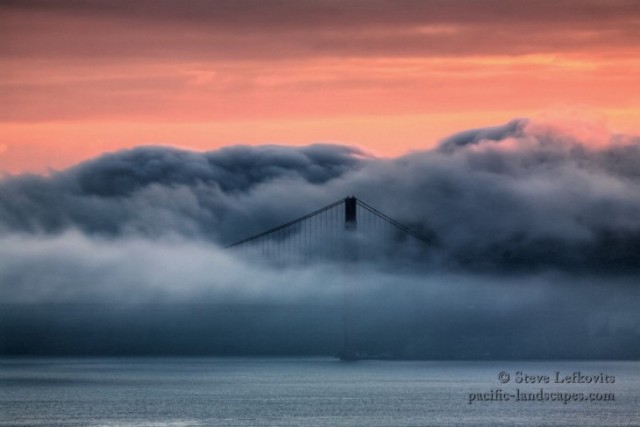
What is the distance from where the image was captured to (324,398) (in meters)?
100

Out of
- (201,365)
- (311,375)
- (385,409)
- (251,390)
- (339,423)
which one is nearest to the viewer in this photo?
(339,423)

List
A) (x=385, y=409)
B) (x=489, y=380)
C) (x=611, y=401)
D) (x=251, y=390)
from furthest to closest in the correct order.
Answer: (x=489, y=380) < (x=251, y=390) < (x=611, y=401) < (x=385, y=409)

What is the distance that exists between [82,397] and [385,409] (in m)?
25.6

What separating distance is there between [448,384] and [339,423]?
5212cm

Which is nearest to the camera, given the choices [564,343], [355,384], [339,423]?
[339,423]

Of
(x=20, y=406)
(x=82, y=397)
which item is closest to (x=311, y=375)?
(x=82, y=397)

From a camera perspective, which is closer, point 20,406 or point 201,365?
point 20,406

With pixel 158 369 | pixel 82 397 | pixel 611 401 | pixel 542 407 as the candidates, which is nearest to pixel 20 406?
pixel 82 397

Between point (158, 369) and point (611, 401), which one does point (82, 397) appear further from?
point (158, 369)

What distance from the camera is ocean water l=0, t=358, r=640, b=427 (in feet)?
259

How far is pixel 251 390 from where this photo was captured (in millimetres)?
115000

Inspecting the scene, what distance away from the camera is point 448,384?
415 ft

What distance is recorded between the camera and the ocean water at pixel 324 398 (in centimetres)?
7894

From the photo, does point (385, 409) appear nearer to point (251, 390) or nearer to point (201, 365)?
point (251, 390)
